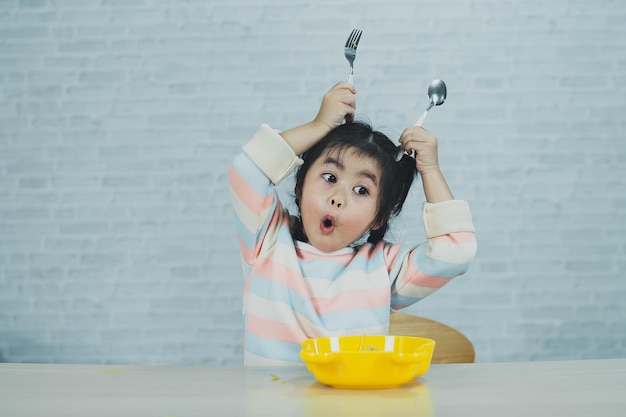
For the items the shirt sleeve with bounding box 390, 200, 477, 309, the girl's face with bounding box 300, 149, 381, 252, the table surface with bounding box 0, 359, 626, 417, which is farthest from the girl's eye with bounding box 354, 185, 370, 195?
the table surface with bounding box 0, 359, 626, 417

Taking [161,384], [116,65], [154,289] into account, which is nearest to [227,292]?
[154,289]

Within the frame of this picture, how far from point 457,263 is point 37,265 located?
1883mm

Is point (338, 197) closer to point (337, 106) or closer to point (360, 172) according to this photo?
point (360, 172)

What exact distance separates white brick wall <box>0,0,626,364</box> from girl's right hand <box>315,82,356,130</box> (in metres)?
1.25

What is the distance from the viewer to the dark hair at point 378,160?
1.18 meters

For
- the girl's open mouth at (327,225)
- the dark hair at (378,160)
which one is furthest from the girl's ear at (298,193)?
the girl's open mouth at (327,225)

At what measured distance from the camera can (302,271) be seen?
1160 millimetres

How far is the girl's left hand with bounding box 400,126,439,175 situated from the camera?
116 centimetres

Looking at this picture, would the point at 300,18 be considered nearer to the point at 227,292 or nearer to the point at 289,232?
the point at 227,292

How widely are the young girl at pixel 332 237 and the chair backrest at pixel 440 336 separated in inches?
8.3

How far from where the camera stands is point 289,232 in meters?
1.18

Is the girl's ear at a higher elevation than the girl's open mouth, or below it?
higher

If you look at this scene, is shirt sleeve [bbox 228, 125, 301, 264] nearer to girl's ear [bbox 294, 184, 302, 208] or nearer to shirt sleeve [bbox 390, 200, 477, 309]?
girl's ear [bbox 294, 184, 302, 208]

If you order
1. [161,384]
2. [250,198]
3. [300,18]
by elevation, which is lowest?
[161,384]
